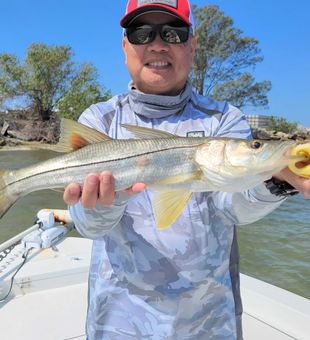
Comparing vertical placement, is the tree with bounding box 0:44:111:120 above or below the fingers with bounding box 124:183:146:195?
above

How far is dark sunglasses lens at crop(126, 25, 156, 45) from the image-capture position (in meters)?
2.21

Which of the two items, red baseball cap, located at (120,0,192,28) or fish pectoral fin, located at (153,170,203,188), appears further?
red baseball cap, located at (120,0,192,28)

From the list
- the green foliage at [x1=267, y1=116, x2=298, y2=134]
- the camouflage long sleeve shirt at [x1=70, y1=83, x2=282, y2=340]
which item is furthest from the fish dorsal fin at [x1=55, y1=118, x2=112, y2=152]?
the green foliage at [x1=267, y1=116, x2=298, y2=134]

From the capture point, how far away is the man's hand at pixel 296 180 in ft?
5.45

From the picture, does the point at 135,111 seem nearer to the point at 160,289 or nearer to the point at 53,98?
the point at 160,289

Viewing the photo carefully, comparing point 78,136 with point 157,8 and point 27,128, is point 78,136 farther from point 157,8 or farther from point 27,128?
point 27,128

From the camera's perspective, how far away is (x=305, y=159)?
5.34 ft

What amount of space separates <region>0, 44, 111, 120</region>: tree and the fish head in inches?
1564

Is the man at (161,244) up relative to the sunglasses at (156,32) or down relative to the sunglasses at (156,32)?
down

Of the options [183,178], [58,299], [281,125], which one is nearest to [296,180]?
[183,178]

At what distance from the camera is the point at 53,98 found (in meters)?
44.4

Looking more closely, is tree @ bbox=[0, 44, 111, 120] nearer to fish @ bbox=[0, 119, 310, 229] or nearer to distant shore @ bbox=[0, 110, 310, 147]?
distant shore @ bbox=[0, 110, 310, 147]

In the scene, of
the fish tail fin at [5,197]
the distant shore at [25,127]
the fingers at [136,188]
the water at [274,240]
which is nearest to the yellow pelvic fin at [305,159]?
the fingers at [136,188]

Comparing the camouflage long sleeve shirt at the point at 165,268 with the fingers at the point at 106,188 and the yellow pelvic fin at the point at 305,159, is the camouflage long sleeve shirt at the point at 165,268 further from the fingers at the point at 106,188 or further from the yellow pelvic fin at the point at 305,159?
the yellow pelvic fin at the point at 305,159
